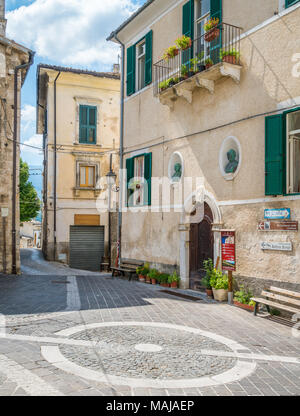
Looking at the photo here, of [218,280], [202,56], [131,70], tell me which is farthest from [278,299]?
[131,70]

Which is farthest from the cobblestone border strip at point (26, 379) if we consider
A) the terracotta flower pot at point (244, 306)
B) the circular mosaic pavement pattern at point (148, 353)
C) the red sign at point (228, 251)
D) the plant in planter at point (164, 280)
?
the plant in planter at point (164, 280)

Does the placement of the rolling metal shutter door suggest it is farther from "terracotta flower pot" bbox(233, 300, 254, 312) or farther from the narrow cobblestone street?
"terracotta flower pot" bbox(233, 300, 254, 312)

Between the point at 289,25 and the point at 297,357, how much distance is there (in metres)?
→ 6.75

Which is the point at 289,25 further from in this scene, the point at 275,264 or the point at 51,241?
the point at 51,241

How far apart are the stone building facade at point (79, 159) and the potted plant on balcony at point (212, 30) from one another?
497 inches

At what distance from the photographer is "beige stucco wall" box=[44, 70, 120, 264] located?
22250 mm

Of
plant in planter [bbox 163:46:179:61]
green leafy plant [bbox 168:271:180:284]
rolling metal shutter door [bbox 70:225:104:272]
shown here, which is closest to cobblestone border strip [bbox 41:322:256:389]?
green leafy plant [bbox 168:271:180:284]

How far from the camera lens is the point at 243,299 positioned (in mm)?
9602

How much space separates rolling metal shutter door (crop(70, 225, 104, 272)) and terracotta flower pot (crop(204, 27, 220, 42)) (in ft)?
46.6

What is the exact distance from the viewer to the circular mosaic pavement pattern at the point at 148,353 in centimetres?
525

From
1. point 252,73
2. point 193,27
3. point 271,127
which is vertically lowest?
point 271,127

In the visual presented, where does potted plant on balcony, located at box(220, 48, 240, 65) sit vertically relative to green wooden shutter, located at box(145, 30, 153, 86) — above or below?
below
